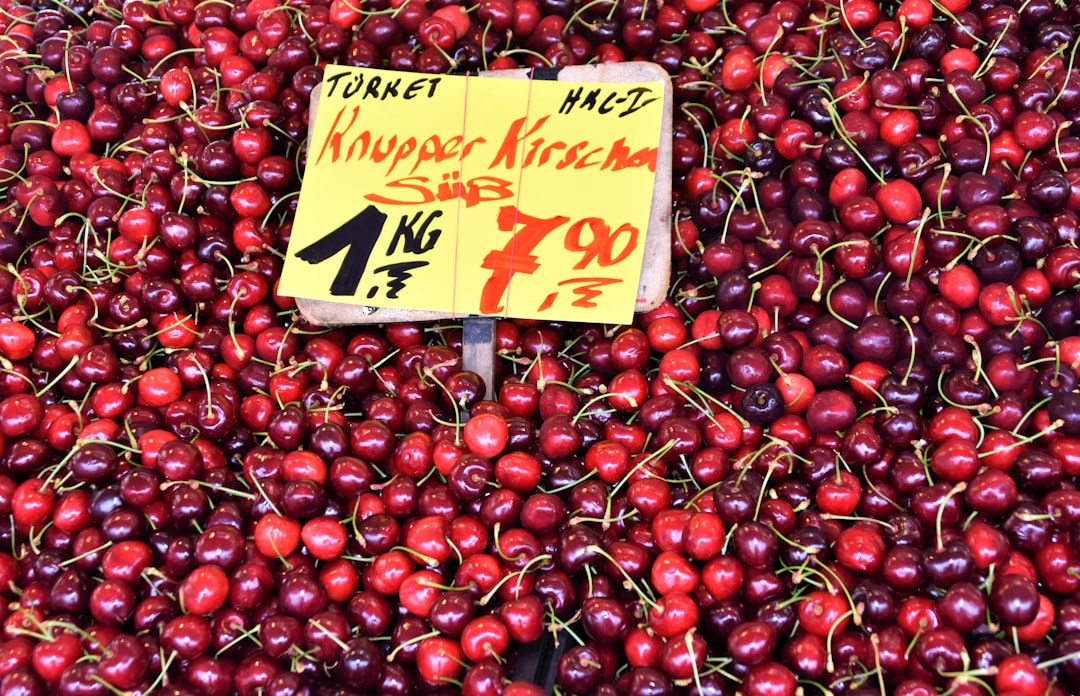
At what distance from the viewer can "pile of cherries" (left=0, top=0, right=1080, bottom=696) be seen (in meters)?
1.36

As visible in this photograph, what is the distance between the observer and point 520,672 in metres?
1.37

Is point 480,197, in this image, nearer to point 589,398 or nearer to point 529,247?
point 529,247

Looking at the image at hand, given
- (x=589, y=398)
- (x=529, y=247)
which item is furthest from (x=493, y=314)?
(x=589, y=398)

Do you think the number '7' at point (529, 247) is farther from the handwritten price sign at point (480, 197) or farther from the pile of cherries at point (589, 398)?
the pile of cherries at point (589, 398)

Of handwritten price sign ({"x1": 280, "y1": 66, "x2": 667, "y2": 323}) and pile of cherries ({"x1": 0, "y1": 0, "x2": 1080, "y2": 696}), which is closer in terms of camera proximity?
pile of cherries ({"x1": 0, "y1": 0, "x2": 1080, "y2": 696})

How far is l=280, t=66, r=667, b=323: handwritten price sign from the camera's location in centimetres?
184

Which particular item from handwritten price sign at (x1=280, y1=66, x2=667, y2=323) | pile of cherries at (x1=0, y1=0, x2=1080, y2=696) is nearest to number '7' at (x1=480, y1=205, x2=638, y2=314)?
handwritten price sign at (x1=280, y1=66, x2=667, y2=323)

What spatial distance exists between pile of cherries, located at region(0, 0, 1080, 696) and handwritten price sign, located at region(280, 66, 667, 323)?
0.12m

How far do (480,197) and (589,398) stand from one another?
0.52 metres

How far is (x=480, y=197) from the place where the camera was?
1912 mm

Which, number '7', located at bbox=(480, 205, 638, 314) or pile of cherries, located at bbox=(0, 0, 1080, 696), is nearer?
pile of cherries, located at bbox=(0, 0, 1080, 696)

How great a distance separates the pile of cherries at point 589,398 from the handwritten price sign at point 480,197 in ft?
0.41

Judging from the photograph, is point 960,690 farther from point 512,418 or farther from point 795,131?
point 795,131

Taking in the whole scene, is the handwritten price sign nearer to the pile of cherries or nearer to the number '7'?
the number '7'
